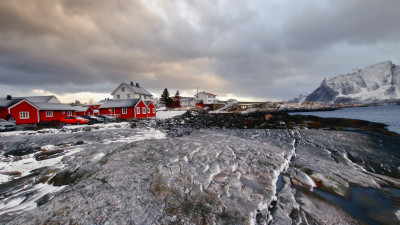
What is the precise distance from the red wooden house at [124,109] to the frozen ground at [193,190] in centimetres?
3150

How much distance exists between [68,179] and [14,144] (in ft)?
38.7

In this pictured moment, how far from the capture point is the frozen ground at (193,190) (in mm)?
4141

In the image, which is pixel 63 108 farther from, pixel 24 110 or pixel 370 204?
pixel 370 204

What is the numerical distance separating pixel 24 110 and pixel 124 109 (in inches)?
677

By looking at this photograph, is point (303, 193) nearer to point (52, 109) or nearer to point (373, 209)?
point (373, 209)

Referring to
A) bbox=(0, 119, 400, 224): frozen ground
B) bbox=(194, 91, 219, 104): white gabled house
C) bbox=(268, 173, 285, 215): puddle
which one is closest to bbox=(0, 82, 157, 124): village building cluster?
bbox=(0, 119, 400, 224): frozen ground

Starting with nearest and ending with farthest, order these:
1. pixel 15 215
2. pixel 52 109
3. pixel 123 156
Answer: pixel 15 215 → pixel 123 156 → pixel 52 109

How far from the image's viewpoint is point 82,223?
12.2 ft

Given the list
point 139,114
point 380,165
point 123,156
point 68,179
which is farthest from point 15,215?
point 139,114

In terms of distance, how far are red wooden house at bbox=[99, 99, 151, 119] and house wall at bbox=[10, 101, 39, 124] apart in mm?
12045

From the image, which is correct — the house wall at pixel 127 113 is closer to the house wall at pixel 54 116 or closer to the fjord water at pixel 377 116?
the house wall at pixel 54 116

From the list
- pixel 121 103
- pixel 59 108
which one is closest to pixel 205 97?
pixel 121 103

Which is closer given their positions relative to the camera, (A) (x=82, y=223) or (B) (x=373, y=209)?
(A) (x=82, y=223)

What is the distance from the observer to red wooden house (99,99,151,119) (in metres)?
40.3
